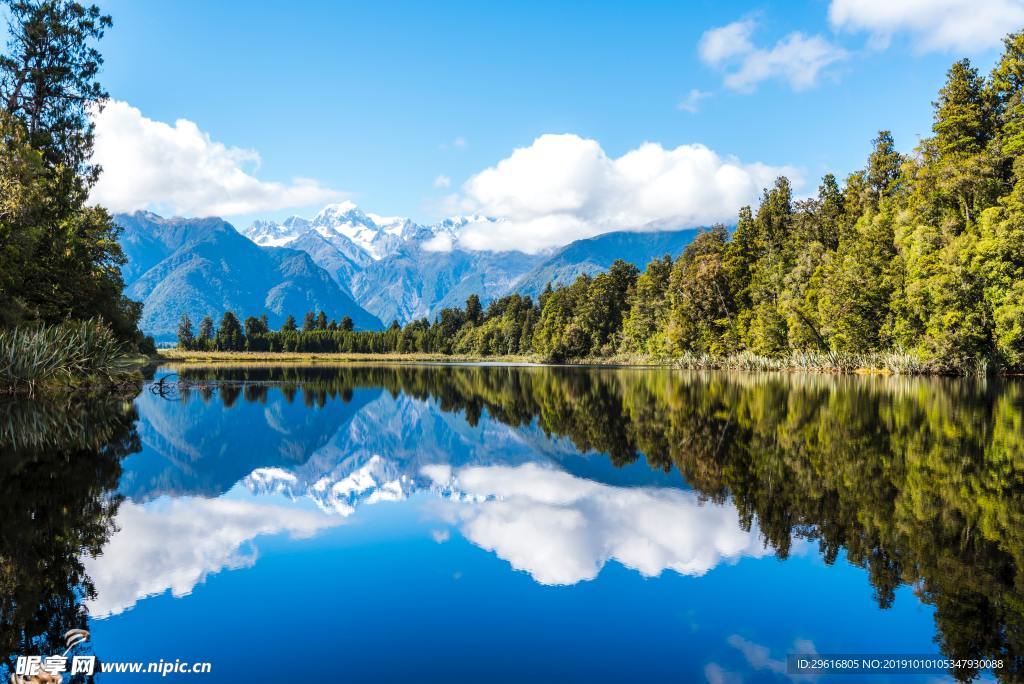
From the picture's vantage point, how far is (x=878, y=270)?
6400 centimetres

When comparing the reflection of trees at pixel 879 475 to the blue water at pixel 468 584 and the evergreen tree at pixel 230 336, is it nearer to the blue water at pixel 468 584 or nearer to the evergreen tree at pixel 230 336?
the blue water at pixel 468 584

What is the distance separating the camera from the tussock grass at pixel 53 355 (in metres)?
29.5

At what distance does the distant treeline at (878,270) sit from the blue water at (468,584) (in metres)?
46.2

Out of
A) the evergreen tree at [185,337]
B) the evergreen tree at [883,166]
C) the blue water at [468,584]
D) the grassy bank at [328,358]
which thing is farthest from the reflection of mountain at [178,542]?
the evergreen tree at [185,337]

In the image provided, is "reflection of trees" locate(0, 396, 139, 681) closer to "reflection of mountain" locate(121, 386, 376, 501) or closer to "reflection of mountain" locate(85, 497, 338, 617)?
"reflection of mountain" locate(85, 497, 338, 617)

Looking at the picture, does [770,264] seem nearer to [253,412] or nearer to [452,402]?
[452,402]

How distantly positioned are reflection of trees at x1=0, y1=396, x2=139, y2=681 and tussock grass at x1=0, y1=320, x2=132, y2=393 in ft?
24.7

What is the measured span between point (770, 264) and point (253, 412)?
72433 millimetres

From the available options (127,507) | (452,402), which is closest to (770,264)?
(452,402)

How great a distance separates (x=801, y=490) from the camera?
12.6 m

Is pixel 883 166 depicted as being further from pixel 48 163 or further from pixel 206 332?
pixel 206 332

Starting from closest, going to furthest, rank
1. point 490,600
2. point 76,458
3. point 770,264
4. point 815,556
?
point 490,600, point 815,556, point 76,458, point 770,264

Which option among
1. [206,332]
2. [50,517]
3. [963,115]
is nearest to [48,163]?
[50,517]

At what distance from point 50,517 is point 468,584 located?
7.43 metres
